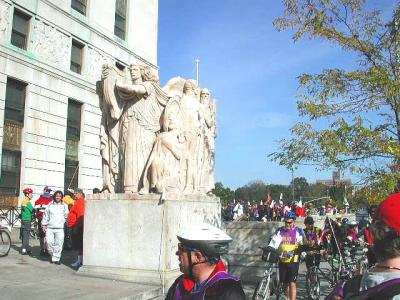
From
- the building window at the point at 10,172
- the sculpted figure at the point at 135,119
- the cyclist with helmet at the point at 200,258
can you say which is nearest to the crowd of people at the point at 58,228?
the sculpted figure at the point at 135,119

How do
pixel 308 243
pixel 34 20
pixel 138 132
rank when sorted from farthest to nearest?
pixel 34 20
pixel 138 132
pixel 308 243

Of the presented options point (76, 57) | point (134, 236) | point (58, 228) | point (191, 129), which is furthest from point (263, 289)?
point (76, 57)

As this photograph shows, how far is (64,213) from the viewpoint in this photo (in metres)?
12.9

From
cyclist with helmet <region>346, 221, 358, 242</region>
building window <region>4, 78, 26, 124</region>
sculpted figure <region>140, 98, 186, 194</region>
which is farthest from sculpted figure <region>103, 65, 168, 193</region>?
building window <region>4, 78, 26, 124</region>

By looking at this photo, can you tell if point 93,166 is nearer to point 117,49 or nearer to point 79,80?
point 79,80

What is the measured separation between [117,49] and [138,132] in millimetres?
22612

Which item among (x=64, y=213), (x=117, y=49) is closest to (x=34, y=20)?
(x=117, y=49)

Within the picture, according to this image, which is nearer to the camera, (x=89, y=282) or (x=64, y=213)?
(x=89, y=282)

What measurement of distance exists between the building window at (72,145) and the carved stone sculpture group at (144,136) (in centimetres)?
1691

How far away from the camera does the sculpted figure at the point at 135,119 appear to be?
1086 cm

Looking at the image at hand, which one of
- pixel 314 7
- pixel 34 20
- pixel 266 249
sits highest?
pixel 34 20

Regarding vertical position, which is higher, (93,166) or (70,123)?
(70,123)

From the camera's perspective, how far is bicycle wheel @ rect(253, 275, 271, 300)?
9.19 metres

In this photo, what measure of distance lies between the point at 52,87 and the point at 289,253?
66.5 feet
